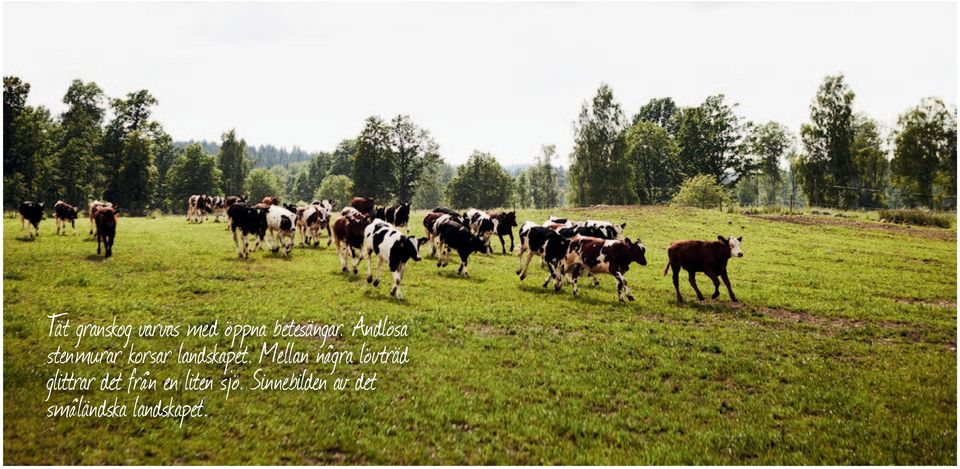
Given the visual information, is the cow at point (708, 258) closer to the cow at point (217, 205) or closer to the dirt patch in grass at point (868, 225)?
the dirt patch in grass at point (868, 225)

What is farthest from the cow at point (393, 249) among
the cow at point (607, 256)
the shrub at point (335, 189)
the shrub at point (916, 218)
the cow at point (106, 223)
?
the shrub at point (335, 189)

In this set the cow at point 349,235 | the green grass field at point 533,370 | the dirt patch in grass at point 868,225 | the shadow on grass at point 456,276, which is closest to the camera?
the green grass field at point 533,370

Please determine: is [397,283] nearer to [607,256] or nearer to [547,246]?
[547,246]

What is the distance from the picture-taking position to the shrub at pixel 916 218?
3959cm

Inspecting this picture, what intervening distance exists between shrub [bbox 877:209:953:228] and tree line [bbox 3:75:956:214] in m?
11.3

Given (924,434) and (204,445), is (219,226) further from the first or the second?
(924,434)

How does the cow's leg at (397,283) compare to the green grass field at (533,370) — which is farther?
the cow's leg at (397,283)

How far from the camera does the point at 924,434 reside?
719 centimetres

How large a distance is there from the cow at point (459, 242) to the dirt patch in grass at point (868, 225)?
110 ft

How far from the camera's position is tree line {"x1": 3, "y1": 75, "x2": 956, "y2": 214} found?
55.9m

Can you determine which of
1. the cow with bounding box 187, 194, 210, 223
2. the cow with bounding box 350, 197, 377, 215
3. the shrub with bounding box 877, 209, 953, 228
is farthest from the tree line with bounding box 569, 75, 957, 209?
the cow with bounding box 187, 194, 210, 223

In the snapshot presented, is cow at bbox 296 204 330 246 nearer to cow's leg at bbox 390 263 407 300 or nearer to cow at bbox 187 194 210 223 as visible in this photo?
cow's leg at bbox 390 263 407 300

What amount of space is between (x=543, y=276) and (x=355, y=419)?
13.1 metres

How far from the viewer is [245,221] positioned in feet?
Answer: 67.8
